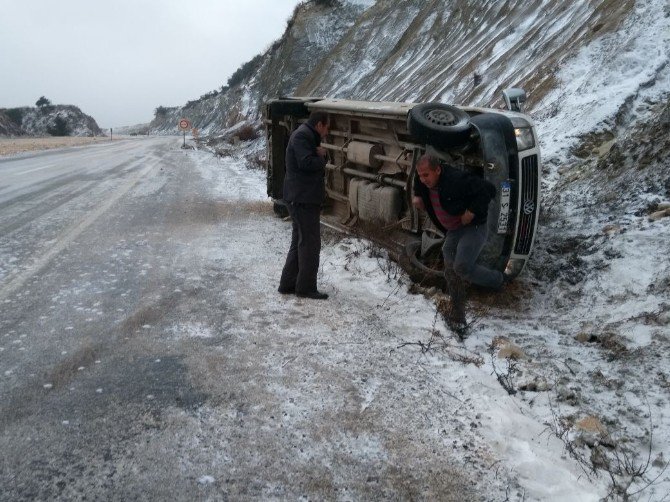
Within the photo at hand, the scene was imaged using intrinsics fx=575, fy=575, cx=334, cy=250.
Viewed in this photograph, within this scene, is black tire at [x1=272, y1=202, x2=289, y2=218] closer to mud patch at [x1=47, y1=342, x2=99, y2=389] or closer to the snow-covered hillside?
the snow-covered hillside

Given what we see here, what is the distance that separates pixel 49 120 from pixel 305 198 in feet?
264

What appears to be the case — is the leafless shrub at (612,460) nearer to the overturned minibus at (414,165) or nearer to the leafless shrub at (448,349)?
the leafless shrub at (448,349)

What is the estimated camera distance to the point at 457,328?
4723mm

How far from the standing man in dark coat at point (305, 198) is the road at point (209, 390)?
0.25 metres

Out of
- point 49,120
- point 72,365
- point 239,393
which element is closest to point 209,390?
point 239,393

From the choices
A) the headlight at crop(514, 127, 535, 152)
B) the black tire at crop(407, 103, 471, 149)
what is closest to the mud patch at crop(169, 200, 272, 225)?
the black tire at crop(407, 103, 471, 149)

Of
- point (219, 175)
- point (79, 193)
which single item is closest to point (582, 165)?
point (79, 193)

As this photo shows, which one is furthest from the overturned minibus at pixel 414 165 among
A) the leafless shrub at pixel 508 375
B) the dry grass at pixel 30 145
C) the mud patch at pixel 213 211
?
the dry grass at pixel 30 145

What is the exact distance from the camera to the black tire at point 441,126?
5383mm

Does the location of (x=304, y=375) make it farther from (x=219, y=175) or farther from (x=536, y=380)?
(x=219, y=175)

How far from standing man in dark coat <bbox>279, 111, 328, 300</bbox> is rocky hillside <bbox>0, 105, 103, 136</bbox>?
70.8m

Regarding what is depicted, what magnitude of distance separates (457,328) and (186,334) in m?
2.21

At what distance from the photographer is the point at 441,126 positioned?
5.41 m

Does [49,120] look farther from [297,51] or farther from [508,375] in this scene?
[508,375]
